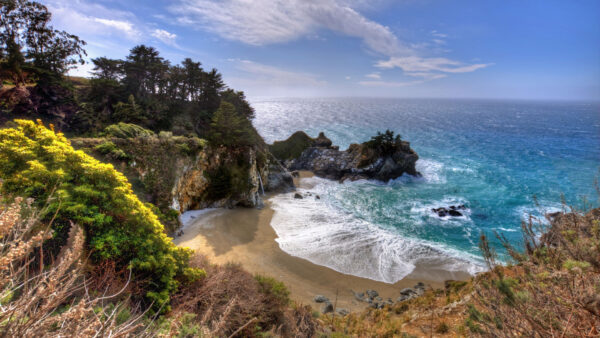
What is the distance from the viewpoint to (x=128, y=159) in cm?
1463

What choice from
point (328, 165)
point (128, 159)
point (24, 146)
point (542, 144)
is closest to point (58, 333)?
point (24, 146)

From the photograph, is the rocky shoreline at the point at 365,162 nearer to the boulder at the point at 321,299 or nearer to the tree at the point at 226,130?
the tree at the point at 226,130

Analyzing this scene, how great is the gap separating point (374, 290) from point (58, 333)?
13.4 metres

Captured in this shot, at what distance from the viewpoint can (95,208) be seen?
735cm

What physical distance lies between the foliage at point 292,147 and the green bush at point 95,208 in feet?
98.6

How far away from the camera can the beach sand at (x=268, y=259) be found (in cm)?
1239

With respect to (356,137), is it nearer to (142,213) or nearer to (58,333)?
(142,213)

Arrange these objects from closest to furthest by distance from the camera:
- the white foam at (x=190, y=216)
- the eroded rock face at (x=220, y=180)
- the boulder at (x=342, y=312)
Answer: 1. the boulder at (x=342, y=312)
2. the white foam at (x=190, y=216)
3. the eroded rock face at (x=220, y=180)

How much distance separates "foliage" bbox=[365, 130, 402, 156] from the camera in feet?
105

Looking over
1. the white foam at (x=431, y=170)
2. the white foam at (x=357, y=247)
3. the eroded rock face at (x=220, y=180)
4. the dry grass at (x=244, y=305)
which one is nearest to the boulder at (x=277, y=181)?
the eroded rock face at (x=220, y=180)

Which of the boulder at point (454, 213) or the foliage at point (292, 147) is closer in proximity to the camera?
the boulder at point (454, 213)

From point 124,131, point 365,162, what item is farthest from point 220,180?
point 365,162

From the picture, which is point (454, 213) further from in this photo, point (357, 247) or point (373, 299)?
point (373, 299)

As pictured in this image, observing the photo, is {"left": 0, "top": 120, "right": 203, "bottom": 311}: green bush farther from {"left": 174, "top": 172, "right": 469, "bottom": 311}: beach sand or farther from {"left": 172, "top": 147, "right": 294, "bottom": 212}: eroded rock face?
{"left": 172, "top": 147, "right": 294, "bottom": 212}: eroded rock face
